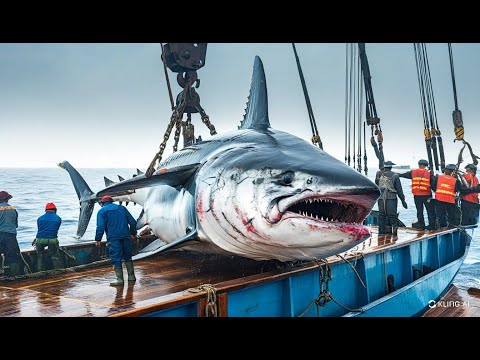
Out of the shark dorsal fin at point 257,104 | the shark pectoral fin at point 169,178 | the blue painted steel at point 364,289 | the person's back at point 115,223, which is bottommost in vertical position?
the blue painted steel at point 364,289

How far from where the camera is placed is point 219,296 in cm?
361

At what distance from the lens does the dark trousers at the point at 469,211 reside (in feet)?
31.7

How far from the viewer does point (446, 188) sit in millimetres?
8641

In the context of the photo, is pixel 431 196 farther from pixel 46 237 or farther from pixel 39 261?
pixel 39 261

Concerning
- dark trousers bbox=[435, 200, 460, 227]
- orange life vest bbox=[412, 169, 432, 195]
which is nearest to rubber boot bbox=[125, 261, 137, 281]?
orange life vest bbox=[412, 169, 432, 195]

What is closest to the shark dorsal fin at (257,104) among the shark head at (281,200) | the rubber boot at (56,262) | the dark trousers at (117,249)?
the shark head at (281,200)

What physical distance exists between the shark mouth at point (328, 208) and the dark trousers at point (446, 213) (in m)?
6.09

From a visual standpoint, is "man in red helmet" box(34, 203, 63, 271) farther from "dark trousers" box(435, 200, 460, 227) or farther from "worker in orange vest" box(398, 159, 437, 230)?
"dark trousers" box(435, 200, 460, 227)

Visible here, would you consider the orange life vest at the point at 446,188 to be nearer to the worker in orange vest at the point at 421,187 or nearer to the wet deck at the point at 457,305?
the worker in orange vest at the point at 421,187

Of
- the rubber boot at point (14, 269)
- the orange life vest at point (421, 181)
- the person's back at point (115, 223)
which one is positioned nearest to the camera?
the person's back at point (115, 223)

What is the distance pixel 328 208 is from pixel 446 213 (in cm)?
628

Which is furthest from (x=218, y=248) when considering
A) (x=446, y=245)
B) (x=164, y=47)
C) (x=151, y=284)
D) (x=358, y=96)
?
(x=358, y=96)

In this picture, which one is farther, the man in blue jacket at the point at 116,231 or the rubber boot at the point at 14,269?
the rubber boot at the point at 14,269

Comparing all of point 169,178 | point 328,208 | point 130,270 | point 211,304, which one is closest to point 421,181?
point 169,178
